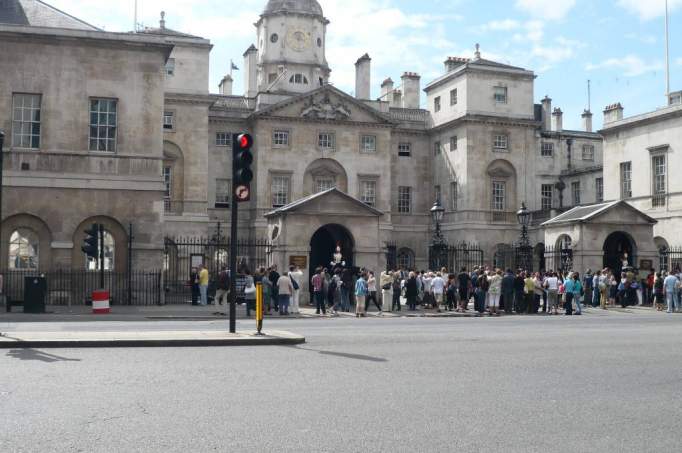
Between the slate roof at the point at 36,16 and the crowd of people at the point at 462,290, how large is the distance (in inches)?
408

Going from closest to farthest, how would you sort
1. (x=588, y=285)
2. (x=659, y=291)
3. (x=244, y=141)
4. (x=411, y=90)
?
(x=244, y=141)
(x=659, y=291)
(x=588, y=285)
(x=411, y=90)

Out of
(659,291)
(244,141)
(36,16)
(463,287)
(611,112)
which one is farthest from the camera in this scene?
(611,112)

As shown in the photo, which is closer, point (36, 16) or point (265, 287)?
point (265, 287)

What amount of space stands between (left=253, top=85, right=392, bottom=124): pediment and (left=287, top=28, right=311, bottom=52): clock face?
47.4ft

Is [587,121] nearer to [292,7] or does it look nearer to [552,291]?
[292,7]

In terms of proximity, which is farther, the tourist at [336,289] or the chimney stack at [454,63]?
the chimney stack at [454,63]

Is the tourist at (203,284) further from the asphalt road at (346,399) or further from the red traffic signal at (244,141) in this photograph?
the asphalt road at (346,399)

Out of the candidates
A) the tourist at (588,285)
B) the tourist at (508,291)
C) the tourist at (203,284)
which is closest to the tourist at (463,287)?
the tourist at (508,291)

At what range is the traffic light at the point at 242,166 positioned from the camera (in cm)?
1545

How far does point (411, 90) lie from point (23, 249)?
38888 millimetres

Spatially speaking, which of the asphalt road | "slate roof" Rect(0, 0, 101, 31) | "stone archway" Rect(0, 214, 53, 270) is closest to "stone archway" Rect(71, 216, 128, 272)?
"stone archway" Rect(0, 214, 53, 270)

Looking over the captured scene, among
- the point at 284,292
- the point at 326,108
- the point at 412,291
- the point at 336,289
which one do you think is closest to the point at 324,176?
the point at 326,108

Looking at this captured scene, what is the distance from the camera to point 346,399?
9352 mm

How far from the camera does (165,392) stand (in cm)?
963
